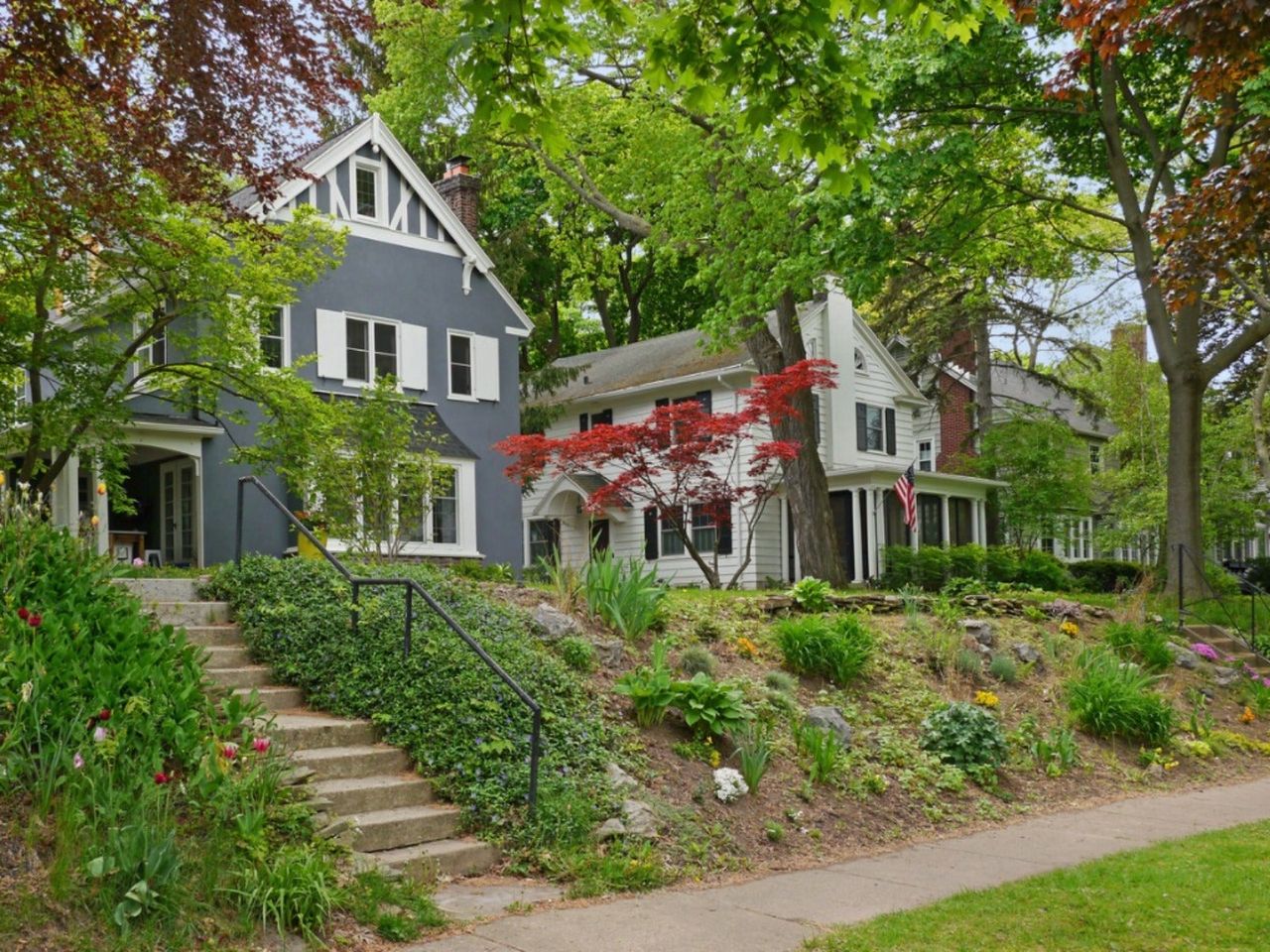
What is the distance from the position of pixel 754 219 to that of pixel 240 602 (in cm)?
1342

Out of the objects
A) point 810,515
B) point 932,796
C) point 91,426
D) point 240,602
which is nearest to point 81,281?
point 91,426

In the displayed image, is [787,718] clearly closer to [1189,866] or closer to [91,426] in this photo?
[1189,866]

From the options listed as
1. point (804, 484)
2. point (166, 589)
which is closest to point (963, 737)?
point (166, 589)

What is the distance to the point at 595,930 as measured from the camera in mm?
5746

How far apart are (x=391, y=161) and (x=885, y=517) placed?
13889mm

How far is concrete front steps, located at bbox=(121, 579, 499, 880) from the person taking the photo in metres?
6.59

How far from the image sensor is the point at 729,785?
7988 millimetres

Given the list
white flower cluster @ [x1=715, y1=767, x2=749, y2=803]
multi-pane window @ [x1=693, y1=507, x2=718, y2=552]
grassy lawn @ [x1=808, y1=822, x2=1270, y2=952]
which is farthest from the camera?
multi-pane window @ [x1=693, y1=507, x2=718, y2=552]

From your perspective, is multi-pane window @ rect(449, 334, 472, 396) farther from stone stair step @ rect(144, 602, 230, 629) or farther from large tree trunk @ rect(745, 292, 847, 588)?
stone stair step @ rect(144, 602, 230, 629)

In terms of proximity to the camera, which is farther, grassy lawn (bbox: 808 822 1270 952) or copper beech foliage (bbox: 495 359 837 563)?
copper beech foliage (bbox: 495 359 837 563)

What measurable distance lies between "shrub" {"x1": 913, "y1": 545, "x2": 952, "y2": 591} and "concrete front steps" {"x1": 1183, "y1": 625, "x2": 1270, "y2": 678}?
34.1 ft

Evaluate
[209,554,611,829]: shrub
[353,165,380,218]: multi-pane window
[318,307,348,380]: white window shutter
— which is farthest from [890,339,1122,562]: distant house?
[209,554,611,829]: shrub

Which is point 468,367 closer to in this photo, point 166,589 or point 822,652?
point 822,652

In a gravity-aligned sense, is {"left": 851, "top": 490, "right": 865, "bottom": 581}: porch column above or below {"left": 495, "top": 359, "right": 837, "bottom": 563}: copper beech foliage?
below
